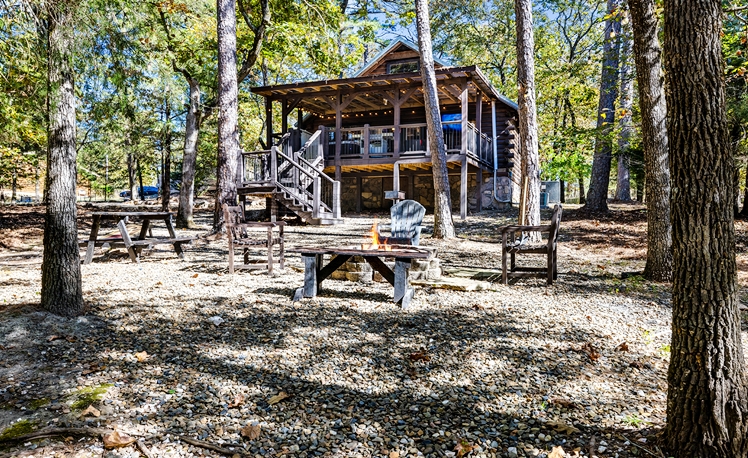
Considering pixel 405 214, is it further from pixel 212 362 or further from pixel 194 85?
pixel 194 85

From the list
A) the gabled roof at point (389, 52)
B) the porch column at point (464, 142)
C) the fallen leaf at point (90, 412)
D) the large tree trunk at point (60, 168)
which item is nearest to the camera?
the fallen leaf at point (90, 412)

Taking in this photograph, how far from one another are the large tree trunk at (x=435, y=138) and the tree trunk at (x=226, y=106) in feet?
15.2

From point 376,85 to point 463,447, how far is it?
1535 centimetres

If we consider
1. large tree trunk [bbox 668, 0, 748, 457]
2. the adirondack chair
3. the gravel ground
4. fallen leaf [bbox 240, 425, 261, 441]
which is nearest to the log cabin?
the adirondack chair

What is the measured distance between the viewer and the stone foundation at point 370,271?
6.68 meters

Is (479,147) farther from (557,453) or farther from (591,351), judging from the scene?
(557,453)

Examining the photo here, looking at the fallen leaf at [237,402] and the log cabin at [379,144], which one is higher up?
the log cabin at [379,144]

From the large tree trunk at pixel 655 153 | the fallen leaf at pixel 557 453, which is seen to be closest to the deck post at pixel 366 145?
the large tree trunk at pixel 655 153

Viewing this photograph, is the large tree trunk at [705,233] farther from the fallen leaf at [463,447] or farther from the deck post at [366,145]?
the deck post at [366,145]

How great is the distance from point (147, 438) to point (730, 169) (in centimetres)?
323

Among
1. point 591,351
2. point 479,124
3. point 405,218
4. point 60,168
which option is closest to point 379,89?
point 479,124

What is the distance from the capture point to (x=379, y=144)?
→ 1809 centimetres

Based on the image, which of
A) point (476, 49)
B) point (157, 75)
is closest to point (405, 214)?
point (157, 75)

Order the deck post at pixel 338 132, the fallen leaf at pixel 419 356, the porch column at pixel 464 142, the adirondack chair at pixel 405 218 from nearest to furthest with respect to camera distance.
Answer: the fallen leaf at pixel 419 356 → the adirondack chair at pixel 405 218 → the porch column at pixel 464 142 → the deck post at pixel 338 132
